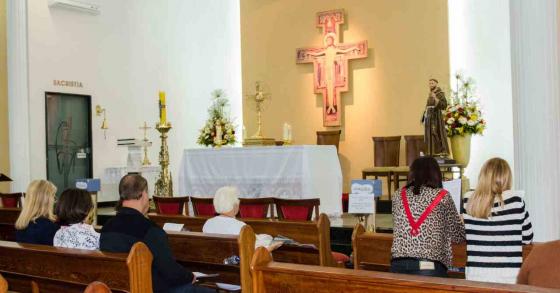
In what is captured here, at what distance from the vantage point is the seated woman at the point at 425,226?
3186mm

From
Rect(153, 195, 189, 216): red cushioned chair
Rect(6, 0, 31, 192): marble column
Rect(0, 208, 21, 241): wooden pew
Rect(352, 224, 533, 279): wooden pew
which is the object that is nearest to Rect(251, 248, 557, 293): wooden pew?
Rect(352, 224, 533, 279): wooden pew

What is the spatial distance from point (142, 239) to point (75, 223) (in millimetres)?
823

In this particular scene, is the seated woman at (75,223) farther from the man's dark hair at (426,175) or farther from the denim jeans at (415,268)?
the man's dark hair at (426,175)

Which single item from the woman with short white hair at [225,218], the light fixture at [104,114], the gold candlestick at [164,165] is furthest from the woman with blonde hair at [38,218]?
the light fixture at [104,114]

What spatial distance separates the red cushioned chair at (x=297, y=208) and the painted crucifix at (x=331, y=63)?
5344 mm

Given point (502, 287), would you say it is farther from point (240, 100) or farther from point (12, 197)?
point (240, 100)

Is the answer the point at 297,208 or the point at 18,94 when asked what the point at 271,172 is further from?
the point at 18,94

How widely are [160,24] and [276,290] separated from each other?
1041cm

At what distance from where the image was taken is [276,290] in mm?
2469

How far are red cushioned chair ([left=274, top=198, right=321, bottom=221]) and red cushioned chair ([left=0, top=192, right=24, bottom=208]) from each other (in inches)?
154

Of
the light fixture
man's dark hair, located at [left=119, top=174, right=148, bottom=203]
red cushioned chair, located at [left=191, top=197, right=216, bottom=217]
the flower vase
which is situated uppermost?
the light fixture

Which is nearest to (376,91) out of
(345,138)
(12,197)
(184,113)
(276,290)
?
(345,138)

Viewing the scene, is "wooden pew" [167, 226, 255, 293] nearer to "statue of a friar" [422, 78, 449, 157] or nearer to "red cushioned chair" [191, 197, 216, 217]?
"red cushioned chair" [191, 197, 216, 217]

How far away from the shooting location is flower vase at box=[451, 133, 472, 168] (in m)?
8.56
